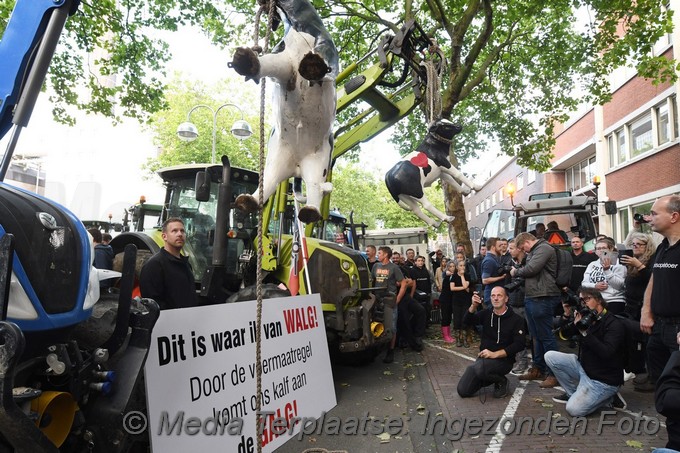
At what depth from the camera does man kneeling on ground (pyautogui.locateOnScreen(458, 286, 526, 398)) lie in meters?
5.63

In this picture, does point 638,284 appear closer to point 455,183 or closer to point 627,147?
point 455,183

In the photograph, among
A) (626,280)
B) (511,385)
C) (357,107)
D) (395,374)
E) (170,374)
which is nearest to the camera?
(170,374)

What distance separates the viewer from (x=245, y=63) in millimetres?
2111

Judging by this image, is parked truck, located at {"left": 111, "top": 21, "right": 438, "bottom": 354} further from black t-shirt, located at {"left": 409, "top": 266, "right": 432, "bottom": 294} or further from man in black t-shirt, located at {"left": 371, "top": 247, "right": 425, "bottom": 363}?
black t-shirt, located at {"left": 409, "top": 266, "right": 432, "bottom": 294}

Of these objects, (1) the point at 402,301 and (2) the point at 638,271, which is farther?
(1) the point at 402,301

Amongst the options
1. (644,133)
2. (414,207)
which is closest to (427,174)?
(414,207)

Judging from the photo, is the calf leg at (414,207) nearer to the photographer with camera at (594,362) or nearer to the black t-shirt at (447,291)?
the photographer with camera at (594,362)

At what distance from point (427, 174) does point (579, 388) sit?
9.67 ft

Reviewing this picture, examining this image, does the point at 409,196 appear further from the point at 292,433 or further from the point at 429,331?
the point at 429,331

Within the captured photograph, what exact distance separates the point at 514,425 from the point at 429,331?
→ 235 inches

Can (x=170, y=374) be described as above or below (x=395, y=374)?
above

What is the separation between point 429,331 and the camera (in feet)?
34.8

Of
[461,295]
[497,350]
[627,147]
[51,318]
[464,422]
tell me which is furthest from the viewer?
[627,147]

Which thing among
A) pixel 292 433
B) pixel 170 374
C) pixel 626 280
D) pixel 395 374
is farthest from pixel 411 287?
pixel 170 374
